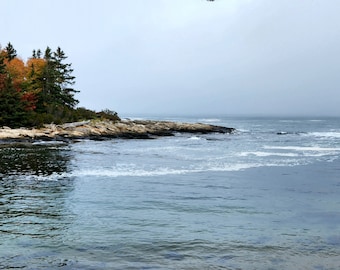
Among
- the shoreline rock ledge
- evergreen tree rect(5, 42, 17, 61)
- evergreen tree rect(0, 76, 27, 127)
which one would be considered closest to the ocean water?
the shoreline rock ledge

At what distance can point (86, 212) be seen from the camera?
40.0ft

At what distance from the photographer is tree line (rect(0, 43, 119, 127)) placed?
140 feet

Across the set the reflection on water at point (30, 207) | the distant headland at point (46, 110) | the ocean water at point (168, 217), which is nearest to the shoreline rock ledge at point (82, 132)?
the distant headland at point (46, 110)

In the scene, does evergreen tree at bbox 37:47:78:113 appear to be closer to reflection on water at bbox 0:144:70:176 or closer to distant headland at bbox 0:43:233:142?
distant headland at bbox 0:43:233:142

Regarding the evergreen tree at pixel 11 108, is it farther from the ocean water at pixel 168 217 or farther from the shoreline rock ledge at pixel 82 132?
the ocean water at pixel 168 217

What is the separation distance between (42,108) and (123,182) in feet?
119

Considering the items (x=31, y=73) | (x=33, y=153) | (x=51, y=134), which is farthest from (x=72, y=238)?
(x=31, y=73)

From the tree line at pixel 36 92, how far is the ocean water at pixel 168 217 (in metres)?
21.5

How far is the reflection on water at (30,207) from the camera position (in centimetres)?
871

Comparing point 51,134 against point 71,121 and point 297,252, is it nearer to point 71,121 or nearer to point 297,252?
point 71,121

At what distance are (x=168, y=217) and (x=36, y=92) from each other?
4376 cm

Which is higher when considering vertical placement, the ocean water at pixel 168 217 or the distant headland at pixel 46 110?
the distant headland at pixel 46 110

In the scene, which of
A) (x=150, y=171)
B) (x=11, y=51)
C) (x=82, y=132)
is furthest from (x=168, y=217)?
(x=11, y=51)

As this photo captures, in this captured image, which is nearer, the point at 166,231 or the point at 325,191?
the point at 166,231
